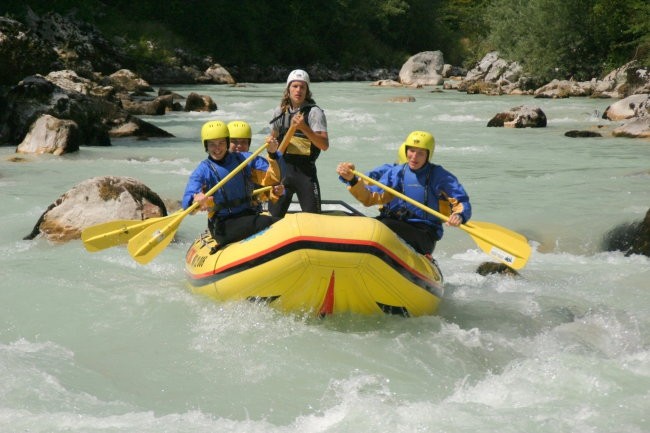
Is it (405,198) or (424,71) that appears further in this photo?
(424,71)

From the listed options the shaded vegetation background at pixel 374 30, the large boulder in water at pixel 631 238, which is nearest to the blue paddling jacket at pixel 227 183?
the large boulder in water at pixel 631 238

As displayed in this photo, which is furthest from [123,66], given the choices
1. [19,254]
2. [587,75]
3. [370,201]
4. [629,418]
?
[629,418]

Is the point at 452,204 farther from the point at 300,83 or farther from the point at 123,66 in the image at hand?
the point at 123,66

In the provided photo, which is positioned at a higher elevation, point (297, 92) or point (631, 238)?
point (297, 92)

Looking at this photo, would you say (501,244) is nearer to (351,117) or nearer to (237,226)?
(237,226)

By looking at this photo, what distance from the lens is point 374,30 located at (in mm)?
51250

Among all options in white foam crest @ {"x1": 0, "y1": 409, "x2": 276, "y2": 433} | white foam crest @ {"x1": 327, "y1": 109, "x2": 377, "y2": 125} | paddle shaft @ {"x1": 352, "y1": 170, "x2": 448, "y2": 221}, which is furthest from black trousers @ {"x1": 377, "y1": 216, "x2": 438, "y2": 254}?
white foam crest @ {"x1": 327, "y1": 109, "x2": 377, "y2": 125}

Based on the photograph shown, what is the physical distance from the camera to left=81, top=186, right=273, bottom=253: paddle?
625 cm

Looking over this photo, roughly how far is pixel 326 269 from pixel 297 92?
1.53 m

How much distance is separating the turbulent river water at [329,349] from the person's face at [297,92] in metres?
1.53

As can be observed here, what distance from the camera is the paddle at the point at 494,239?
223 inches

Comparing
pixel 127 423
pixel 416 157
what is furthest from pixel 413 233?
pixel 127 423

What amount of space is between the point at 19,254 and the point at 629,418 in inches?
208

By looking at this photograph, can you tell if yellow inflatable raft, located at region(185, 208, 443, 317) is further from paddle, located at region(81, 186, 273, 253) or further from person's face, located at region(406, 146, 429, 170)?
paddle, located at region(81, 186, 273, 253)
